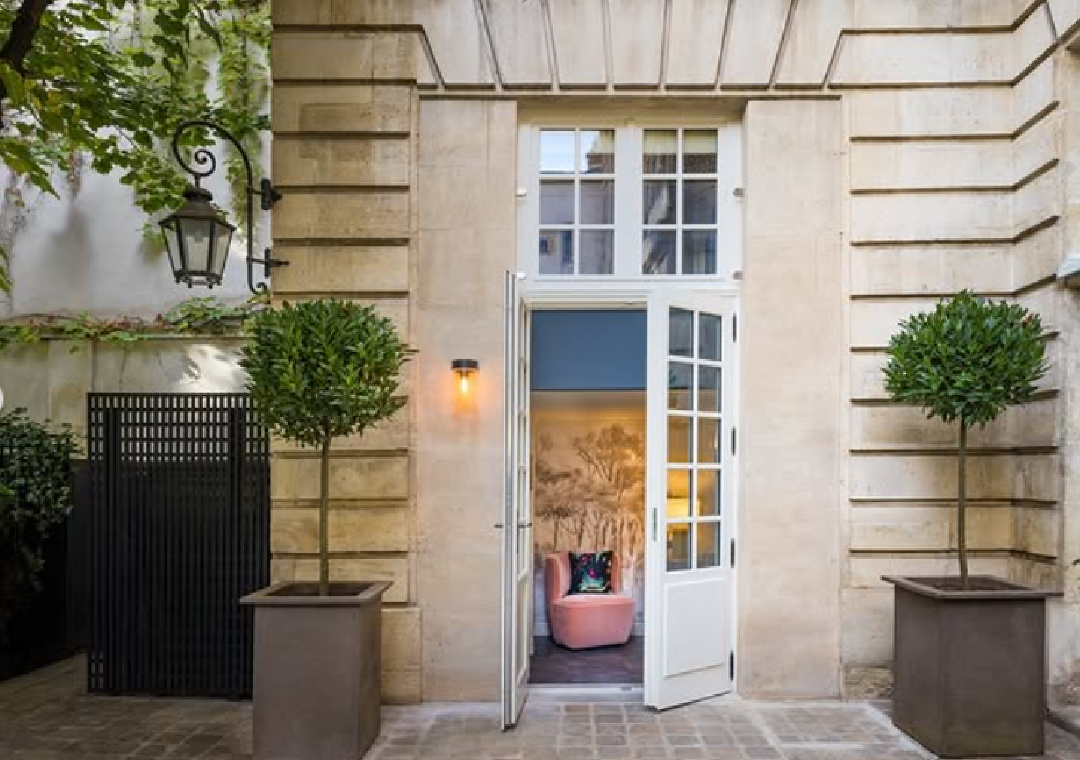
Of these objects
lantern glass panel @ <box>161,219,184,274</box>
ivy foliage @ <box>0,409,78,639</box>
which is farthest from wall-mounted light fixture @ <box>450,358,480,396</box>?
ivy foliage @ <box>0,409,78,639</box>

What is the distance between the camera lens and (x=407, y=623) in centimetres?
463

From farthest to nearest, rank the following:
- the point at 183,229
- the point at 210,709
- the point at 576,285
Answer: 1. the point at 576,285
2. the point at 210,709
3. the point at 183,229

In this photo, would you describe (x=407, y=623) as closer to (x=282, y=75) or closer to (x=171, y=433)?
(x=171, y=433)

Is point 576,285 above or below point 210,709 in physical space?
above

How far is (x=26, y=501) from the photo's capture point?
5.17 meters

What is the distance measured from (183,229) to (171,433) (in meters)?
1.52

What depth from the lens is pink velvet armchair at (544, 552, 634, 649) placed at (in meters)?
5.88

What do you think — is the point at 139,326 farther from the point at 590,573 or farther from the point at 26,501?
the point at 590,573

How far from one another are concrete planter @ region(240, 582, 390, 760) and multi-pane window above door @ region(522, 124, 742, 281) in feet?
8.37

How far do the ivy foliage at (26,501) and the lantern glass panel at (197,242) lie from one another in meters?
2.27

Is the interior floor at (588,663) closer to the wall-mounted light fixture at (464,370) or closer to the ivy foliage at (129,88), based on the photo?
the wall-mounted light fixture at (464,370)

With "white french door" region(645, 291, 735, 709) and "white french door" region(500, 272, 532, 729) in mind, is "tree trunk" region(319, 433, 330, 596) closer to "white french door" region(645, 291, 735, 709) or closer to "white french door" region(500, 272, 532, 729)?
"white french door" region(500, 272, 532, 729)

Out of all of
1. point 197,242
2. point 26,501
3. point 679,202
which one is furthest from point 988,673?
point 26,501

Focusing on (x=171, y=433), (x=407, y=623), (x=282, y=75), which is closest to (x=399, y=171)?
(x=282, y=75)
